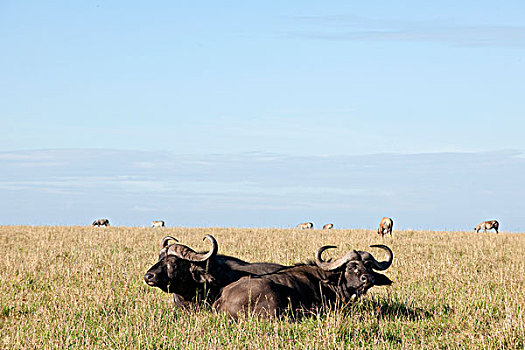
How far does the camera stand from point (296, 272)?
28.8 feet

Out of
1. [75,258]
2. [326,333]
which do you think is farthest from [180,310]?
[75,258]

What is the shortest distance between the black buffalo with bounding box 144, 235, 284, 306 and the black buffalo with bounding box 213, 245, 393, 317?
1.55 ft

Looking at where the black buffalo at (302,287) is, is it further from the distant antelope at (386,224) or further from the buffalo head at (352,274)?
the distant antelope at (386,224)

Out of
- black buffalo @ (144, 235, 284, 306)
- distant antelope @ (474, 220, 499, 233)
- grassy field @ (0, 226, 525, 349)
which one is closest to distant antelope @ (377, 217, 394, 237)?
distant antelope @ (474, 220, 499, 233)

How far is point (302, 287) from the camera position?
844 cm

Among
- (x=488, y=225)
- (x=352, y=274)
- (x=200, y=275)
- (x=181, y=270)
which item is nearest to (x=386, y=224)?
(x=488, y=225)

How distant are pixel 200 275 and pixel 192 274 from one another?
119 mm

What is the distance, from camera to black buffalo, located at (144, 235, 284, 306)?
28.1 ft

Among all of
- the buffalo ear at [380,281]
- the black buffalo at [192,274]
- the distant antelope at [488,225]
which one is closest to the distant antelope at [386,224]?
the distant antelope at [488,225]

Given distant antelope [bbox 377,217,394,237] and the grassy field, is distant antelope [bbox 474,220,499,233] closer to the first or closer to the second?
distant antelope [bbox 377,217,394,237]

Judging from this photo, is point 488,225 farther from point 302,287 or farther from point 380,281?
point 302,287

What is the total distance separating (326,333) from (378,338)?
2.24 feet

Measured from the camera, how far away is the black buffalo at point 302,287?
777 cm

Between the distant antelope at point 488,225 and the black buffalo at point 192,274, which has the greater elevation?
the distant antelope at point 488,225
